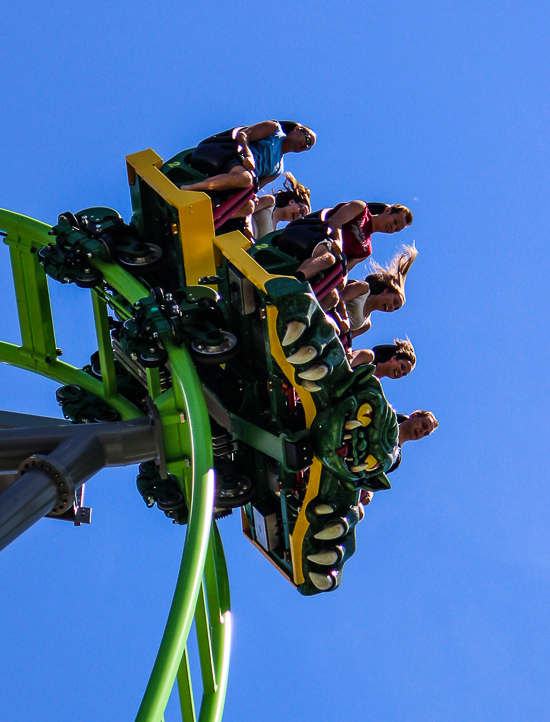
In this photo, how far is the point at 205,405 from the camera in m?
14.1

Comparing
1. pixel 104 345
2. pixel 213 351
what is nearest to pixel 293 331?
pixel 213 351

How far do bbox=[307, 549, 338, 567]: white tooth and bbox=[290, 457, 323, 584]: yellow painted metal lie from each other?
21 cm

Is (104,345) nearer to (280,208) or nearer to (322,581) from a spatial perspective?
(280,208)

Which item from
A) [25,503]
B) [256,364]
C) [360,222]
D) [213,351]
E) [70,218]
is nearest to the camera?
[25,503]

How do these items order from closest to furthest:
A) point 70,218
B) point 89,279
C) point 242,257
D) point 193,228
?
point 242,257, point 193,228, point 89,279, point 70,218

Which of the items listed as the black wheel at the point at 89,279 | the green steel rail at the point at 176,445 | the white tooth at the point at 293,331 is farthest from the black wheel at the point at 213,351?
the black wheel at the point at 89,279

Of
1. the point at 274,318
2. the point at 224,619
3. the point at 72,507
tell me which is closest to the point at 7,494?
the point at 72,507

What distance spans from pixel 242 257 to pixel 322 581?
3.71 meters

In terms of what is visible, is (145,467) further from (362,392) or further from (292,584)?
(362,392)

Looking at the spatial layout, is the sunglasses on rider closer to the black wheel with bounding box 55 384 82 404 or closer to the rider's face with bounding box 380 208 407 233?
the rider's face with bounding box 380 208 407 233

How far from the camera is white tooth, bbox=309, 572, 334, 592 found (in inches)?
610

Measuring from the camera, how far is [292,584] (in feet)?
52.1

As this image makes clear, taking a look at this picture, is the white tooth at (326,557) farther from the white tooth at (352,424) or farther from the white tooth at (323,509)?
the white tooth at (352,424)

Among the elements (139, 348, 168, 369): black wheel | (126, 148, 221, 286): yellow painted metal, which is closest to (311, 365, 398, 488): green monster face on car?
(139, 348, 168, 369): black wheel
